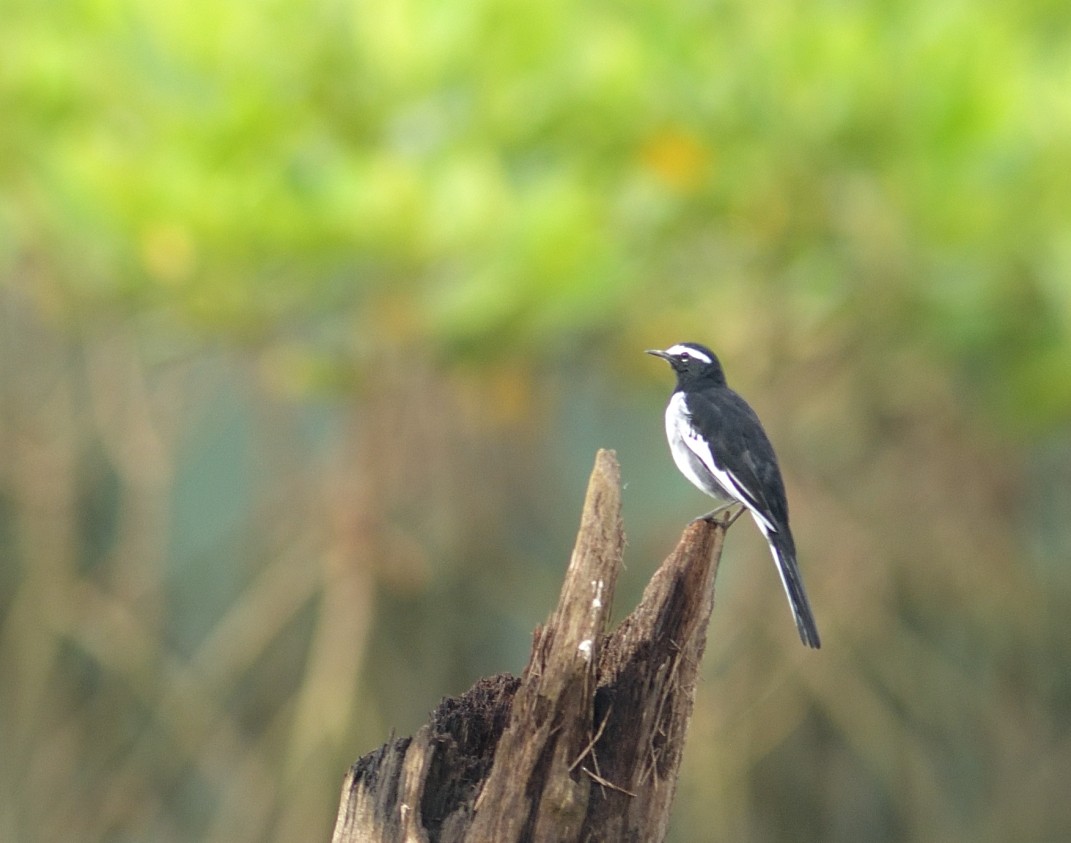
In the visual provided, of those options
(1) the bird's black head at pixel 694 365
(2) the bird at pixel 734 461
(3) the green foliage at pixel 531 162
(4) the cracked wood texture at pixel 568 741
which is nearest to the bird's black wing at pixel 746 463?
(2) the bird at pixel 734 461

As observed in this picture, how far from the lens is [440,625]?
322 inches

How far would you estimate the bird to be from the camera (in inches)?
125

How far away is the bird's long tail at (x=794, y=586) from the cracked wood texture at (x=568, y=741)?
0.35 metres

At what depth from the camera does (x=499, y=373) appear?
785cm

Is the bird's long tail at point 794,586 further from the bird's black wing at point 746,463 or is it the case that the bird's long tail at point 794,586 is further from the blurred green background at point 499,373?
the blurred green background at point 499,373

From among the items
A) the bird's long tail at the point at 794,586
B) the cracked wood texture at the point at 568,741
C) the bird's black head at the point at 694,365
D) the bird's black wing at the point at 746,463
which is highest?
the bird's black head at the point at 694,365

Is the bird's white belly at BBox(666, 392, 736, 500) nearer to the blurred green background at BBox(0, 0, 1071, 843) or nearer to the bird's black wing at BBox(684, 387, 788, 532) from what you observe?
the bird's black wing at BBox(684, 387, 788, 532)

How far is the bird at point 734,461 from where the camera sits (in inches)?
125

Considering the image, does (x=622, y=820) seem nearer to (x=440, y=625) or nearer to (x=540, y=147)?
(x=540, y=147)

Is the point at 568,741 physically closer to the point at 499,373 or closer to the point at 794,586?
the point at 794,586

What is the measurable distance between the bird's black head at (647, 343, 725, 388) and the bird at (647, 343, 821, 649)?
52 millimetres

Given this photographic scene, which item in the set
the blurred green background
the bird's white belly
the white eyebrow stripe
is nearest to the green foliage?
the blurred green background

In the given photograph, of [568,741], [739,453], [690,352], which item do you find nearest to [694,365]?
[690,352]

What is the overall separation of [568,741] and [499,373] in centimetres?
549
